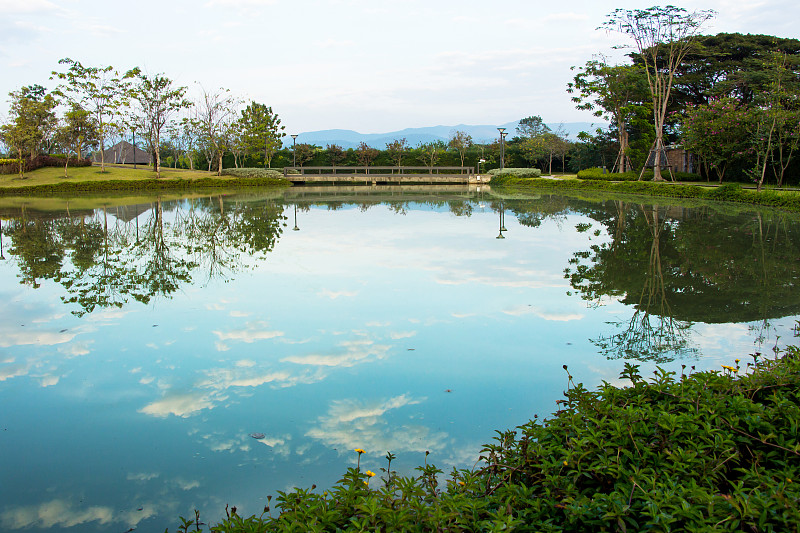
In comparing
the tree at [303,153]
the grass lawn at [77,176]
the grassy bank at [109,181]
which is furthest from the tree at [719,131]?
the grass lawn at [77,176]

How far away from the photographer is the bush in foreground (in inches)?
74.0

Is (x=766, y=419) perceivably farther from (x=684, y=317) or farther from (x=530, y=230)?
(x=530, y=230)

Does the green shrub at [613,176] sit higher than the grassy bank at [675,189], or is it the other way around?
the green shrub at [613,176]

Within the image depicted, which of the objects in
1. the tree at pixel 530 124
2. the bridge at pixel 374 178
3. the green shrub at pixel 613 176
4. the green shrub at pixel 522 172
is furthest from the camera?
the tree at pixel 530 124

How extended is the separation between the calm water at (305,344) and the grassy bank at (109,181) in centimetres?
1699

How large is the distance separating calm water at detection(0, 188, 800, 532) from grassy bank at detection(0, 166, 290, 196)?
669 inches

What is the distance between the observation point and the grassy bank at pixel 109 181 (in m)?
25.8

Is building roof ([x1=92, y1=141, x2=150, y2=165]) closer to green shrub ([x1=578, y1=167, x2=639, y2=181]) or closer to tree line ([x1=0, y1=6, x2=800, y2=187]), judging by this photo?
tree line ([x1=0, y1=6, x2=800, y2=187])

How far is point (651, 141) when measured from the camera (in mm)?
31156

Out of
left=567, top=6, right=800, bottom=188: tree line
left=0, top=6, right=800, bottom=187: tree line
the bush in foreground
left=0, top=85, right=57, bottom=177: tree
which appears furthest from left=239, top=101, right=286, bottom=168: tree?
the bush in foreground

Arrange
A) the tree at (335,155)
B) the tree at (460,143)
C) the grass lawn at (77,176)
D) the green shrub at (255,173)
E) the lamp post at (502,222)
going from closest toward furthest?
the lamp post at (502,222) < the grass lawn at (77,176) < the green shrub at (255,173) < the tree at (335,155) < the tree at (460,143)

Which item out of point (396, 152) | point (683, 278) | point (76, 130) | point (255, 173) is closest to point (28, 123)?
point (76, 130)

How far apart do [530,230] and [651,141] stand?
73.2 ft

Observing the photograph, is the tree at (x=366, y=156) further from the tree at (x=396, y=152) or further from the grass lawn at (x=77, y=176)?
the grass lawn at (x=77, y=176)
